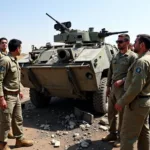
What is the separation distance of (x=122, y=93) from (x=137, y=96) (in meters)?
1.19

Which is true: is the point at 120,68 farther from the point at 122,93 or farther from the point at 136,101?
the point at 136,101

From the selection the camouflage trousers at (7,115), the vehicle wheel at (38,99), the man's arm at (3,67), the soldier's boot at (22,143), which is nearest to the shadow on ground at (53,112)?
the vehicle wheel at (38,99)

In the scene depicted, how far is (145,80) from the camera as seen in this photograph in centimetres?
326

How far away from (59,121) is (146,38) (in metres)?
3.81

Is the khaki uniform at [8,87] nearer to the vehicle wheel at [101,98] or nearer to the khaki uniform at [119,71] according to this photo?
the khaki uniform at [119,71]

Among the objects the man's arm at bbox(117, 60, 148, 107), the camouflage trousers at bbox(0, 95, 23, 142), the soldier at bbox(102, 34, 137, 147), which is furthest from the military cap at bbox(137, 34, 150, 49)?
the camouflage trousers at bbox(0, 95, 23, 142)

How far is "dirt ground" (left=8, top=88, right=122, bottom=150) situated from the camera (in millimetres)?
5096

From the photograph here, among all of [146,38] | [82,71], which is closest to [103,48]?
[82,71]

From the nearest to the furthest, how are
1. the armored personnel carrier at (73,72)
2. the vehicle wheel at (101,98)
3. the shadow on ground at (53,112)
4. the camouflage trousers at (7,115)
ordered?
the camouflage trousers at (7,115) < the armored personnel carrier at (73,72) < the vehicle wheel at (101,98) < the shadow on ground at (53,112)

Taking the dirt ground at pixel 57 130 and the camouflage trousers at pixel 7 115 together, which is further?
the dirt ground at pixel 57 130

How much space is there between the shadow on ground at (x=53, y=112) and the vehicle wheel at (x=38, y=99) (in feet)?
0.46

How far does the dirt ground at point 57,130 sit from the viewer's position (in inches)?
201

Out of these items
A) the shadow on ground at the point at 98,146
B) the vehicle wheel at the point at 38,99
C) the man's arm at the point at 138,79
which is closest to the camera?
the man's arm at the point at 138,79

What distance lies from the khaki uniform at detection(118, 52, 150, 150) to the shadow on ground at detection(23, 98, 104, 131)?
2.80 metres
